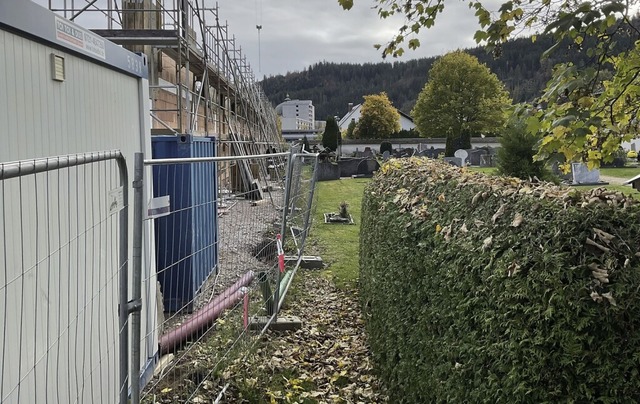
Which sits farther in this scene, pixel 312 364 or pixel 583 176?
pixel 583 176

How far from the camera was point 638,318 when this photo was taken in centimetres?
163

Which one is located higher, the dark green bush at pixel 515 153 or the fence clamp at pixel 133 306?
the dark green bush at pixel 515 153

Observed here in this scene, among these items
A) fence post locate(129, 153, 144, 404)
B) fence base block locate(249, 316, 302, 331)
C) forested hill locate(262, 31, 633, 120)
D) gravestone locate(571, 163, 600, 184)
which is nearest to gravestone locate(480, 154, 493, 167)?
gravestone locate(571, 163, 600, 184)

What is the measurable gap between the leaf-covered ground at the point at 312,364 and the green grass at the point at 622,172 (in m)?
24.0

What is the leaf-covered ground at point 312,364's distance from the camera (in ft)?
13.8

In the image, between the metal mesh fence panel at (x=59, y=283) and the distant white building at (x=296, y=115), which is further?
the distant white building at (x=296, y=115)

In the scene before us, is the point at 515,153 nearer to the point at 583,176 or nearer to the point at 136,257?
the point at 583,176

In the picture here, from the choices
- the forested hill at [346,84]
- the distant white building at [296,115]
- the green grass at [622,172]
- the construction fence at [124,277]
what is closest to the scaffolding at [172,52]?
the construction fence at [124,277]

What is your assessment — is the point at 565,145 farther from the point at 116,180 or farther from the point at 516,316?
the point at 116,180

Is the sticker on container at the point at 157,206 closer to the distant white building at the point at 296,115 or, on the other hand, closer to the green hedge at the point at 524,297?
the green hedge at the point at 524,297

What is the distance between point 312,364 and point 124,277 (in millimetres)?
2993

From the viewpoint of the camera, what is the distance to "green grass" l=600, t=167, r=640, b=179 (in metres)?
26.4

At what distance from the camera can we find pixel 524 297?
1.87 metres

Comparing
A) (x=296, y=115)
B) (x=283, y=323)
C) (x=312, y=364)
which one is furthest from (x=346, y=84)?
(x=312, y=364)
